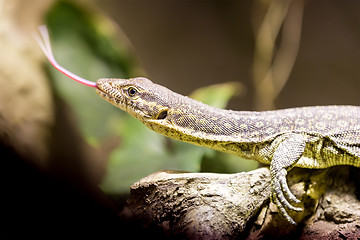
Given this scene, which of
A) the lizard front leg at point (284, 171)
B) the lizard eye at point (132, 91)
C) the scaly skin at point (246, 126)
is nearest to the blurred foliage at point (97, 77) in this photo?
the scaly skin at point (246, 126)

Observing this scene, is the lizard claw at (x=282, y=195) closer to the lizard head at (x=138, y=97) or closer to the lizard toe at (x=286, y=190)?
the lizard toe at (x=286, y=190)

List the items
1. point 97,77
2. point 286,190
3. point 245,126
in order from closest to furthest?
point 286,190 → point 245,126 → point 97,77

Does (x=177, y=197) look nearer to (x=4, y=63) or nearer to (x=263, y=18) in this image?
(x=4, y=63)

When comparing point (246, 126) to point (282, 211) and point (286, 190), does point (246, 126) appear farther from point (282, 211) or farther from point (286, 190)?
point (282, 211)

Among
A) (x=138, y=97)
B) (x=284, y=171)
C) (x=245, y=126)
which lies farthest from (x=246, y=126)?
(x=138, y=97)

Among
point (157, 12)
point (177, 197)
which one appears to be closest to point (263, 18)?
point (157, 12)

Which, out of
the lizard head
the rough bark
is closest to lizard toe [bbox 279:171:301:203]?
the rough bark

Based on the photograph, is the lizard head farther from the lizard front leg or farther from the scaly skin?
the lizard front leg
